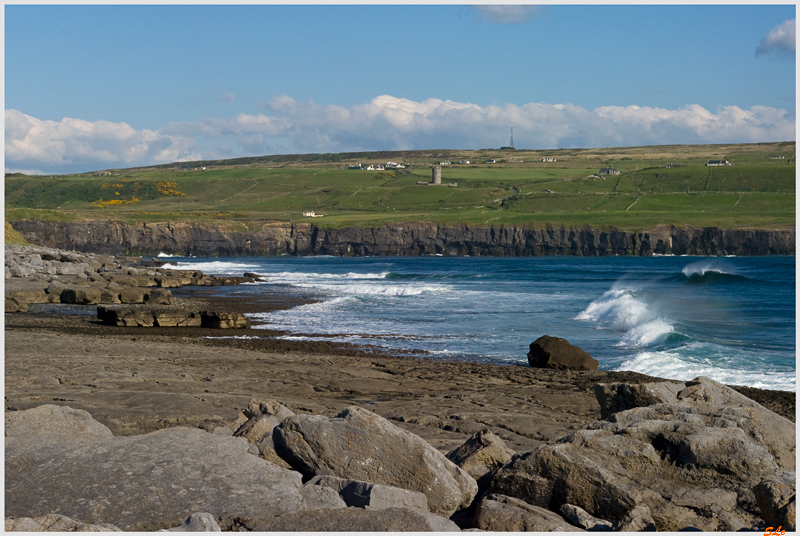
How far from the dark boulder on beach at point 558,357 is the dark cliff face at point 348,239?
8643 cm

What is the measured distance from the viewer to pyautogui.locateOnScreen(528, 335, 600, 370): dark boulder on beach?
52.6ft

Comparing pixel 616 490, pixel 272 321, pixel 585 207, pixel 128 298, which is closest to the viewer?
pixel 616 490

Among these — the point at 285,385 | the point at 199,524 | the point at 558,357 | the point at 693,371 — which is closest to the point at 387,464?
the point at 199,524

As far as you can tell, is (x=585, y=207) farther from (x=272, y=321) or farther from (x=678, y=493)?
(x=678, y=493)

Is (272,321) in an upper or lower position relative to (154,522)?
lower

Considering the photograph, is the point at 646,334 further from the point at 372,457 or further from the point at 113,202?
the point at 113,202

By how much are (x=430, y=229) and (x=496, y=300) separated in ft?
248

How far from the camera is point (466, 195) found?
465ft

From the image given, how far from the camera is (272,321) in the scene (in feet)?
82.4

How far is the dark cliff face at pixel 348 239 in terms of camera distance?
328 feet

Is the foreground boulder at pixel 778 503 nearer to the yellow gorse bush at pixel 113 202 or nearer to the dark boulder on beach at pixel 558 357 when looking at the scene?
the dark boulder on beach at pixel 558 357

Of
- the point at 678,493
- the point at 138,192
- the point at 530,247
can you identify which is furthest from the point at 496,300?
the point at 138,192

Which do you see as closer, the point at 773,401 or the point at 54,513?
the point at 54,513

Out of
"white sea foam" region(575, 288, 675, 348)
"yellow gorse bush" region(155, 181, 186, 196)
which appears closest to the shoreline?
"white sea foam" region(575, 288, 675, 348)
